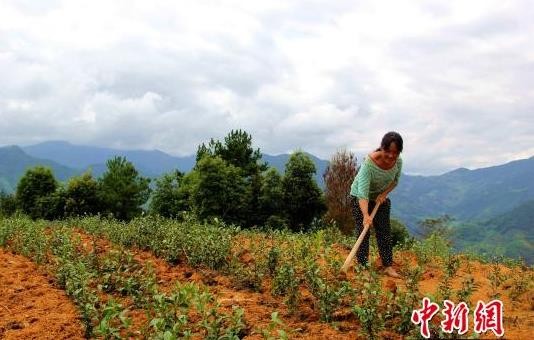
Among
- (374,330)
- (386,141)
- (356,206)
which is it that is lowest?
(374,330)

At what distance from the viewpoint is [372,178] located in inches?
284

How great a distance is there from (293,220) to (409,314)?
33546 mm

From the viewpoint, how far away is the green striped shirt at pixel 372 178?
712cm

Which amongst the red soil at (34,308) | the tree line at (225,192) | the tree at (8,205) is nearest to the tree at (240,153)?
the tree line at (225,192)

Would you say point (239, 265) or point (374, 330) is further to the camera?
point (239, 265)

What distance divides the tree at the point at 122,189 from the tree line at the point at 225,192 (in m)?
0.09

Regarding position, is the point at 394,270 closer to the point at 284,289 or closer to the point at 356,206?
the point at 356,206

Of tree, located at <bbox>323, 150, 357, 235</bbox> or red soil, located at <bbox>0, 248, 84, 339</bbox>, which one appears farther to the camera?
tree, located at <bbox>323, 150, 357, 235</bbox>

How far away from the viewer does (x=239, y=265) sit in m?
7.16

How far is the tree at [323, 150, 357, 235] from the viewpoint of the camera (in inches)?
1374

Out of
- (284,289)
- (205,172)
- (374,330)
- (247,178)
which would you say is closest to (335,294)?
(374,330)

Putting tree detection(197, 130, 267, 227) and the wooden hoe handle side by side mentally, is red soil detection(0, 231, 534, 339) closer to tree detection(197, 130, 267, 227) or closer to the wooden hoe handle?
the wooden hoe handle

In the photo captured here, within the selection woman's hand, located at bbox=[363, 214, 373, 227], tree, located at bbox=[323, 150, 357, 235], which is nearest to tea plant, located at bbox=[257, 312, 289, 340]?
woman's hand, located at bbox=[363, 214, 373, 227]

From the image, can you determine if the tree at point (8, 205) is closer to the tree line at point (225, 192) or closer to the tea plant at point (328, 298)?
the tree line at point (225, 192)
